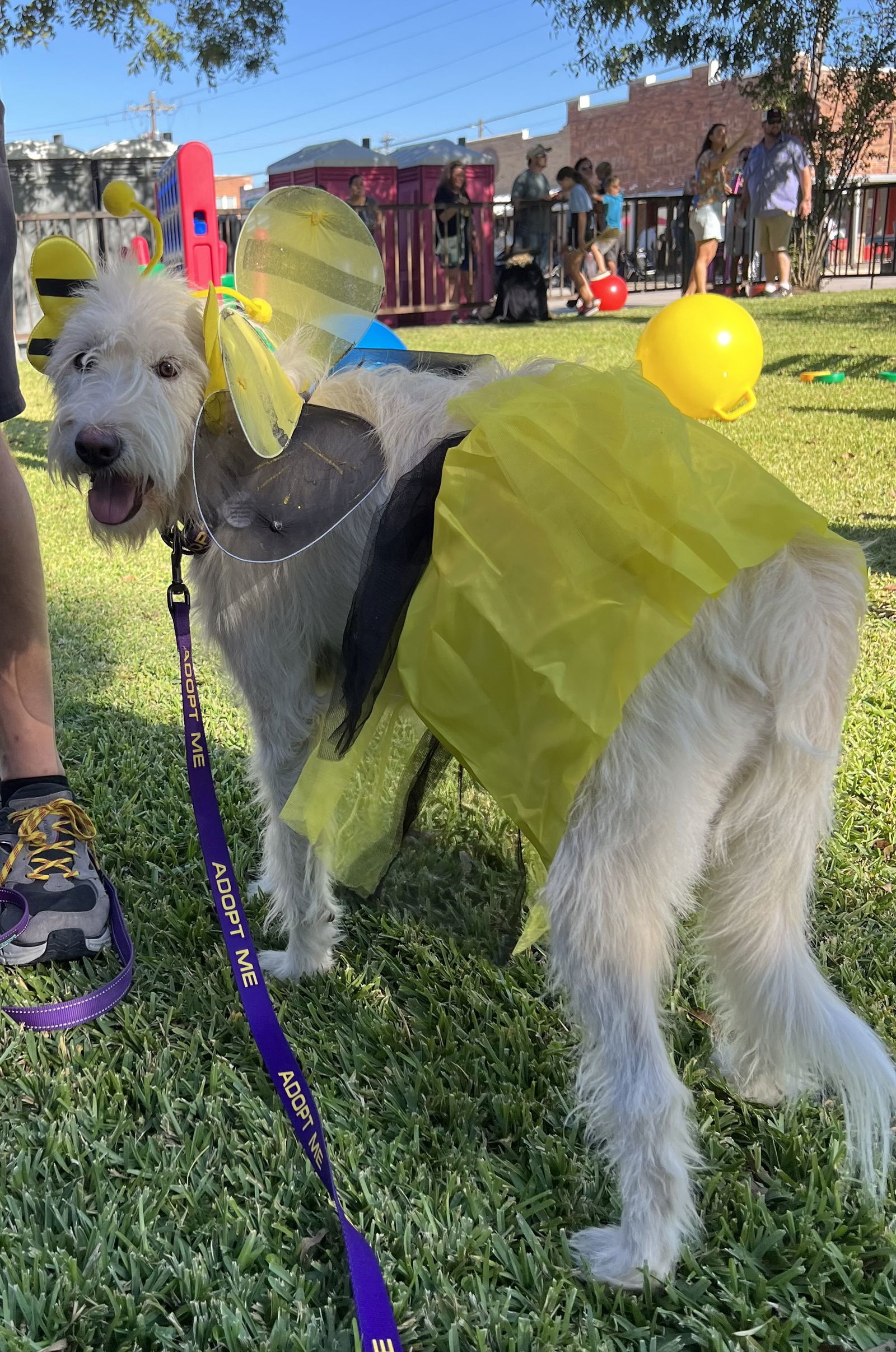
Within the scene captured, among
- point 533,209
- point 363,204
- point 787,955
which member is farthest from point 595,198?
point 787,955

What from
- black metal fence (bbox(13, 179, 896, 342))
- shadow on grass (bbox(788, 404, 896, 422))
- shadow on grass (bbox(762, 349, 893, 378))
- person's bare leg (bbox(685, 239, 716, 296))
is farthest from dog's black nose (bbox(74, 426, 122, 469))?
black metal fence (bbox(13, 179, 896, 342))

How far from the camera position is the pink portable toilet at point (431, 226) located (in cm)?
1964

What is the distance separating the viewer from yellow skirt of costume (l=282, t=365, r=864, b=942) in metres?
1.59

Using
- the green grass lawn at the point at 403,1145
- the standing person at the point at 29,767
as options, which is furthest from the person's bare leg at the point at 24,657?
the green grass lawn at the point at 403,1145

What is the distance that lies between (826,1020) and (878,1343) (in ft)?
1.60

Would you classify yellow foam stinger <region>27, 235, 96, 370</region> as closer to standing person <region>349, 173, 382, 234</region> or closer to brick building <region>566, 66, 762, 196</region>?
standing person <region>349, 173, 382, 234</region>

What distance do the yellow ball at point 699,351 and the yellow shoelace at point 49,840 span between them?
4.03m

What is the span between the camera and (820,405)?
8.60 metres

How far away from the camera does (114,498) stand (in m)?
2.12

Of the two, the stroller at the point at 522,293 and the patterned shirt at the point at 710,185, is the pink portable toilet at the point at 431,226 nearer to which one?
the stroller at the point at 522,293

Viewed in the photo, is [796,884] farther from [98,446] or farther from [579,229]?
[579,229]

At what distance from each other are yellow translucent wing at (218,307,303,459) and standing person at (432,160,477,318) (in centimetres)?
1928

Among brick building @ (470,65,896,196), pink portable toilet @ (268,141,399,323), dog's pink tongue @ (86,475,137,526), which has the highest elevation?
→ brick building @ (470,65,896,196)

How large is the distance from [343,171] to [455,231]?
3.64 m
